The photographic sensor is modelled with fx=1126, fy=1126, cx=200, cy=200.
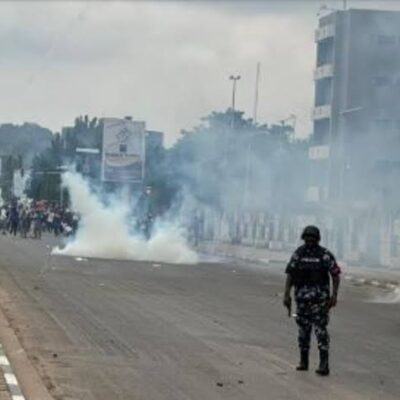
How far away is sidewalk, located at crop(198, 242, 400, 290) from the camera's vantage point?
Answer: 108 ft

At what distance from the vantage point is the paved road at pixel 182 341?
35.8ft

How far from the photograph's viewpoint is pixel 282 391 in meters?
10.8

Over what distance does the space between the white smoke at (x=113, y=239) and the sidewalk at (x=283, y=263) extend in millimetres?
3702

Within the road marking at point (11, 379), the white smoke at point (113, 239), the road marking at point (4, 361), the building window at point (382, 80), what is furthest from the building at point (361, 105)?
the road marking at point (11, 379)

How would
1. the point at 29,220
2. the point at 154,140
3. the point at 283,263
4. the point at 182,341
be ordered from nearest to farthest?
the point at 182,341 → the point at 283,263 → the point at 29,220 → the point at 154,140

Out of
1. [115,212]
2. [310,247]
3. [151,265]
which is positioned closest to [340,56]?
[115,212]

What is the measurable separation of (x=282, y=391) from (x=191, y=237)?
47.8m

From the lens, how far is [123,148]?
6431cm

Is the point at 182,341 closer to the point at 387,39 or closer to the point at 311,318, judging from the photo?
the point at 311,318

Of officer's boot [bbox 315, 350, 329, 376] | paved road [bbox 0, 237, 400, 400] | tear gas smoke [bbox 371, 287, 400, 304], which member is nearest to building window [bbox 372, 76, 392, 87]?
tear gas smoke [bbox 371, 287, 400, 304]

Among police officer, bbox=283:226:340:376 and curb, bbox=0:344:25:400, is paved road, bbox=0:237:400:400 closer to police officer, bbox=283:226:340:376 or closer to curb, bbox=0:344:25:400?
curb, bbox=0:344:25:400

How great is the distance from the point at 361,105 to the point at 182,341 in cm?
3963

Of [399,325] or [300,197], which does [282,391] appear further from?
[300,197]

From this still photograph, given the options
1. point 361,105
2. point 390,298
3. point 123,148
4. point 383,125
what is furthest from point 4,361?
point 123,148
